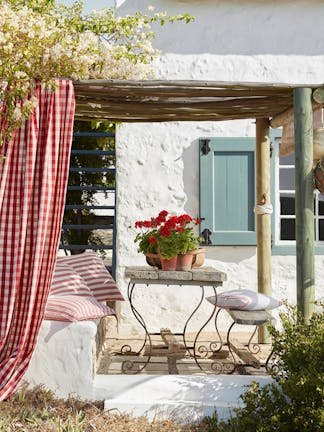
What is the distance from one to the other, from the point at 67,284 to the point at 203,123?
353 cm

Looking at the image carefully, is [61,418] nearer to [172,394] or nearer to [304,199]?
[172,394]

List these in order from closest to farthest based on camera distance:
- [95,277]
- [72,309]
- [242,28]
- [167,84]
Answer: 1. [167,84]
2. [72,309]
3. [95,277]
4. [242,28]

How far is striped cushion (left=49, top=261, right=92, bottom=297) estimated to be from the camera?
5238 millimetres

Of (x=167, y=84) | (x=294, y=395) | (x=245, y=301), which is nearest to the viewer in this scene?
(x=294, y=395)

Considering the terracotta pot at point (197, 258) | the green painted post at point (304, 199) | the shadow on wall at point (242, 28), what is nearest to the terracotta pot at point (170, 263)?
the terracotta pot at point (197, 258)

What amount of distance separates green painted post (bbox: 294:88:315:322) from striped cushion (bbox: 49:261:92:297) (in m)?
1.68

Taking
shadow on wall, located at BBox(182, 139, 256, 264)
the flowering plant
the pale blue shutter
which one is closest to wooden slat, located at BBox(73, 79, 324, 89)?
the flowering plant

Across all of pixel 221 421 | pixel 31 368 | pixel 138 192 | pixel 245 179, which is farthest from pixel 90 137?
pixel 221 421

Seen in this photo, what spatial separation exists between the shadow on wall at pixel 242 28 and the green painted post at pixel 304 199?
12.2 ft

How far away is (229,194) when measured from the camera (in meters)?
8.12

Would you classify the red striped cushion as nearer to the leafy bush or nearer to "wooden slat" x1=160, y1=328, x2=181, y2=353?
the leafy bush

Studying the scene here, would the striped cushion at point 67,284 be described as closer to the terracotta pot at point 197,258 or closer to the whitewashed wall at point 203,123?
the terracotta pot at point 197,258

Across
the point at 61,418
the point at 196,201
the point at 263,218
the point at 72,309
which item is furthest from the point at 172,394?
the point at 196,201

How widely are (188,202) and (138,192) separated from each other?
2.00 feet
